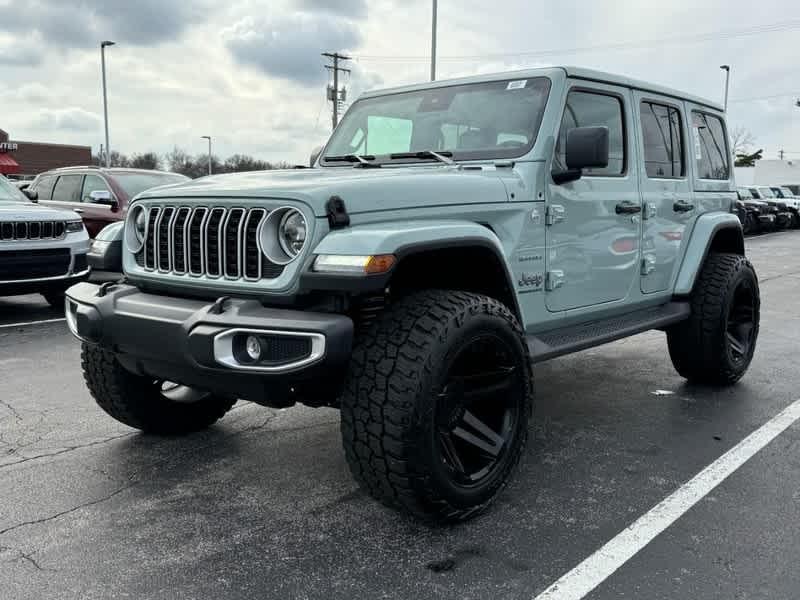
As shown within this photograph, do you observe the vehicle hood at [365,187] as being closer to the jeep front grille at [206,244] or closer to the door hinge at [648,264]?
the jeep front grille at [206,244]

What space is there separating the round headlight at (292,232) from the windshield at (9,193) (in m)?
6.54

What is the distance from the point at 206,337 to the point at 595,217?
2235 millimetres


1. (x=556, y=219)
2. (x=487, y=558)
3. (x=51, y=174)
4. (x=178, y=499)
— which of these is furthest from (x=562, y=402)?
(x=51, y=174)

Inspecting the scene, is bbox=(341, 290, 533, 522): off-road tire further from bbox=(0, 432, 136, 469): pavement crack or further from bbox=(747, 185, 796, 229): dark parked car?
bbox=(747, 185, 796, 229): dark parked car

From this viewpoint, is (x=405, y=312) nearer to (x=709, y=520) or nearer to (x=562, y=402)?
(x=709, y=520)

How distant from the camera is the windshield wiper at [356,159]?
13.3 feet

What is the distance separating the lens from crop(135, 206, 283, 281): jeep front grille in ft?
9.95

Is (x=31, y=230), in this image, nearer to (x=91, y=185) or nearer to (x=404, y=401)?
(x=91, y=185)

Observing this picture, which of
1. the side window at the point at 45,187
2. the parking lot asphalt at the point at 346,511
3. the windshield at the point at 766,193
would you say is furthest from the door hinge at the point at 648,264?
the windshield at the point at 766,193

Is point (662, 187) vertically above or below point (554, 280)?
above

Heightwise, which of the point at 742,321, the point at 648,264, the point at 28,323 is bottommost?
the point at 28,323

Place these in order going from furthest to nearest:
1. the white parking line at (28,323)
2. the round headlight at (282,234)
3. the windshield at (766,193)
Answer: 1. the windshield at (766,193)
2. the white parking line at (28,323)
3. the round headlight at (282,234)

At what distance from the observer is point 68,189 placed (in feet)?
35.4

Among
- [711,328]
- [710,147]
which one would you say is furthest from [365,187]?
[710,147]
